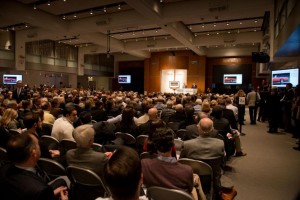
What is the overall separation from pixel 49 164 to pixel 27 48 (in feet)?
61.8

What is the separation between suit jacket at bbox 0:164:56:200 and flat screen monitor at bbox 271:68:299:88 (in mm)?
9421

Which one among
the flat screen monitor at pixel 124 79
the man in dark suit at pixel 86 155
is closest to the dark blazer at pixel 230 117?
the man in dark suit at pixel 86 155

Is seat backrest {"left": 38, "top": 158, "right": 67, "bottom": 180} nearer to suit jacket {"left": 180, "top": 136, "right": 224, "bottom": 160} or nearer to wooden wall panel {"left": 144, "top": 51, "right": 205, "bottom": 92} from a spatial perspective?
suit jacket {"left": 180, "top": 136, "right": 224, "bottom": 160}

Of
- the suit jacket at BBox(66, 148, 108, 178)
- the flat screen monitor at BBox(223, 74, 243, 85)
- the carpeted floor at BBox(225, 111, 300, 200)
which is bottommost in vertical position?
the carpeted floor at BBox(225, 111, 300, 200)

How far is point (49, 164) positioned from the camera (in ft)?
8.74

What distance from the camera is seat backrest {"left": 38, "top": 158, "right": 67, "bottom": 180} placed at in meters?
2.60

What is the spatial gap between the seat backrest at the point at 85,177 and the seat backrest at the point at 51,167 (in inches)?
5.4

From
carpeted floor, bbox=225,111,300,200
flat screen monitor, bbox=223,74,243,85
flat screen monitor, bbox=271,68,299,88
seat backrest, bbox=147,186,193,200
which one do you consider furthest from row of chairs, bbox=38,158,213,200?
flat screen monitor, bbox=223,74,243,85

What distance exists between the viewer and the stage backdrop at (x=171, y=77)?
78.3ft

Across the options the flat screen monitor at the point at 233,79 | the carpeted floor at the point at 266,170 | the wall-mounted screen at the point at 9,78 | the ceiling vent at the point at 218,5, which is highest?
the ceiling vent at the point at 218,5

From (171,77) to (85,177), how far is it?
22.3 meters

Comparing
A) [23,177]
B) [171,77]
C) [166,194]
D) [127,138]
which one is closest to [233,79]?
[171,77]

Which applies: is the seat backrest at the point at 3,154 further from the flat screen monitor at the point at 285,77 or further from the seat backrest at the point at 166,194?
the flat screen monitor at the point at 285,77

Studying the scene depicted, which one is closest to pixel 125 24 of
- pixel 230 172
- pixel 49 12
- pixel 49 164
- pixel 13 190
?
pixel 49 12
